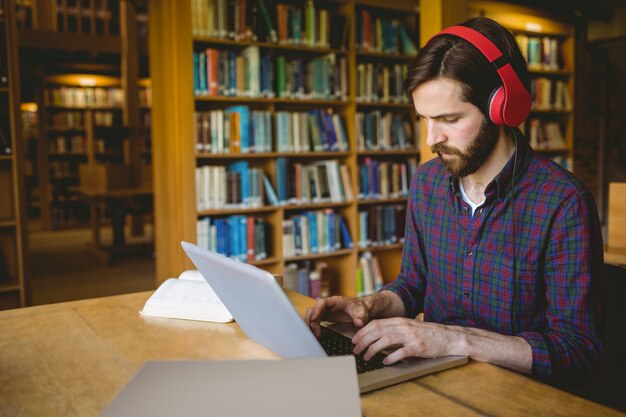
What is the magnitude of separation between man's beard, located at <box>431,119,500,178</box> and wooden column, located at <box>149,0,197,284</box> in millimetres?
2703

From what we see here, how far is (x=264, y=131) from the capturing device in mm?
4074

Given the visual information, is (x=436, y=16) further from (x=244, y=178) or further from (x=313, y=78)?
(x=244, y=178)

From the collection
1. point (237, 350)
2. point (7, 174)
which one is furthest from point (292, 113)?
point (237, 350)

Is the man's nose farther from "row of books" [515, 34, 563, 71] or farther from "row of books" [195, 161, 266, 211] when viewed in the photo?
"row of books" [515, 34, 563, 71]

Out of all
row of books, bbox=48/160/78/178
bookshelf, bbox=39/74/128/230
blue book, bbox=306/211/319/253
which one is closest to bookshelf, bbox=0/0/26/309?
blue book, bbox=306/211/319/253

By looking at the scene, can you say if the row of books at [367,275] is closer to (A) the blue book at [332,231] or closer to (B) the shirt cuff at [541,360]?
(A) the blue book at [332,231]

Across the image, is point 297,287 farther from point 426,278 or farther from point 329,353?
point 329,353

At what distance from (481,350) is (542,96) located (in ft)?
17.0

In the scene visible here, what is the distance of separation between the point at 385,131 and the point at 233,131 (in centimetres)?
136

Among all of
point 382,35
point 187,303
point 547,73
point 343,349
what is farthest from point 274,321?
point 547,73

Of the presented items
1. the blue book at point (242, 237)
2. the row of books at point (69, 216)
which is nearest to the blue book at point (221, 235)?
the blue book at point (242, 237)

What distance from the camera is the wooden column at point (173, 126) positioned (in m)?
3.73

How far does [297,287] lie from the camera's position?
4.30 m

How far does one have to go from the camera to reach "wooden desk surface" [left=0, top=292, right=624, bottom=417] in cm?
87
